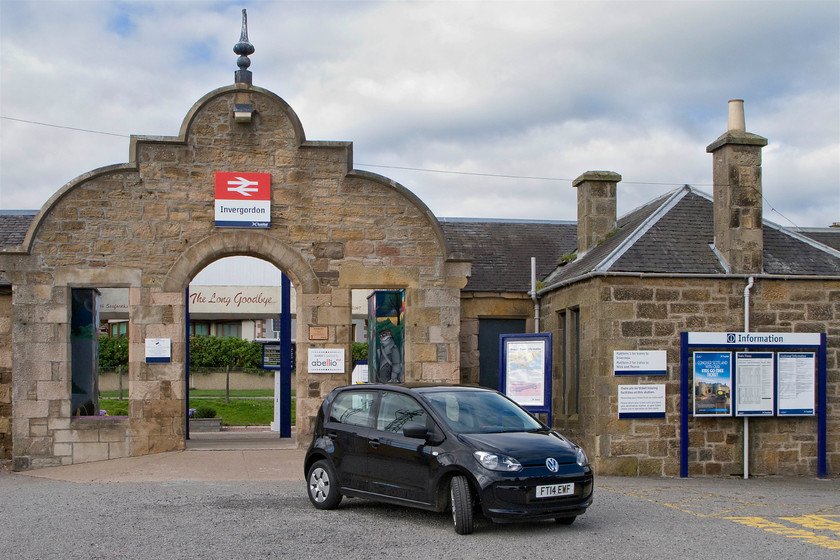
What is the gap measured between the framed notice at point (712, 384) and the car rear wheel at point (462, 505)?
25.0ft

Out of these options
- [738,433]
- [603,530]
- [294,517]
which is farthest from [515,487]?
[738,433]

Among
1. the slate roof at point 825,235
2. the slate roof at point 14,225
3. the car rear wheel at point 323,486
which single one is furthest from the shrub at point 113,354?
the car rear wheel at point 323,486

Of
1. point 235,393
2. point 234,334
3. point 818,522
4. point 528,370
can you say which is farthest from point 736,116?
point 234,334

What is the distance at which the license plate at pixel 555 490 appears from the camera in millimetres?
9242

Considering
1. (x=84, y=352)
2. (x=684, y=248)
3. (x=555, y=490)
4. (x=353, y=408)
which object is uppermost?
(x=684, y=248)

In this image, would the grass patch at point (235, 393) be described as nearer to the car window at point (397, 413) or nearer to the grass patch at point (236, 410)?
the grass patch at point (236, 410)

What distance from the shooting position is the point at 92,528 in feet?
32.3

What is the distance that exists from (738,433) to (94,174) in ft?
40.0

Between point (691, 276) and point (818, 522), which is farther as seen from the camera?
point (691, 276)

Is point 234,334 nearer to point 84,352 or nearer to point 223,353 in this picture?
point 223,353

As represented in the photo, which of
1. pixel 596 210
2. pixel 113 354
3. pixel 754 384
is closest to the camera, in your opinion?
pixel 754 384

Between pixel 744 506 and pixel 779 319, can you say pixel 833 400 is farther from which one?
pixel 744 506

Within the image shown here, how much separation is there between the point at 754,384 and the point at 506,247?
23.7 ft

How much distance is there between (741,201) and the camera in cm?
1652
